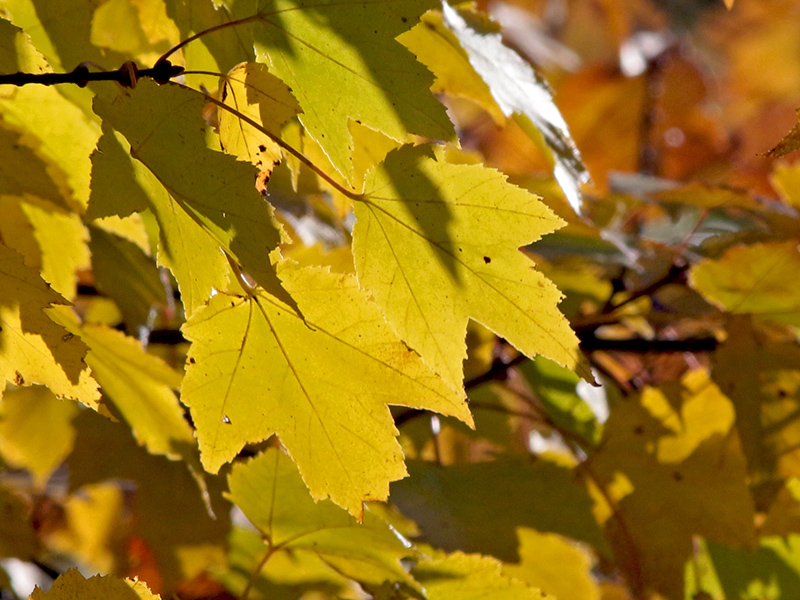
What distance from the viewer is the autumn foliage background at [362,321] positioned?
0.51 metres

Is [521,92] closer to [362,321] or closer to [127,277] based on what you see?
[362,321]

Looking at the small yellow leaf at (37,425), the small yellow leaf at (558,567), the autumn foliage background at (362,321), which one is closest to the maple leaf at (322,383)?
the autumn foliage background at (362,321)

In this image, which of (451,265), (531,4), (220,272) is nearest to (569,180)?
(451,265)

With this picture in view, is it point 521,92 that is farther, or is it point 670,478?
point 670,478

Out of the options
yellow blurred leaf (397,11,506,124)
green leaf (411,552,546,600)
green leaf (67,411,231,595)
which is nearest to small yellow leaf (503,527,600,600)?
green leaf (411,552,546,600)

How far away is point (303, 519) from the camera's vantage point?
0.66 metres

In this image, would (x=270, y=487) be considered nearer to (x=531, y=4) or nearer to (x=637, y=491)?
(x=637, y=491)

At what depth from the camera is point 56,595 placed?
0.48 metres

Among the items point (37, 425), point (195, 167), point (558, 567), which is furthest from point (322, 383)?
point (37, 425)

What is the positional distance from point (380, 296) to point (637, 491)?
19.6 inches

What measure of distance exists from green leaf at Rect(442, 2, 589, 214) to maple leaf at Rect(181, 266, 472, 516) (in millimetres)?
180

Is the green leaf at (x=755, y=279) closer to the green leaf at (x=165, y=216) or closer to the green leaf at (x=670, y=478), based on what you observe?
the green leaf at (x=670, y=478)

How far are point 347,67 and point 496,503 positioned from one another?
0.50 meters

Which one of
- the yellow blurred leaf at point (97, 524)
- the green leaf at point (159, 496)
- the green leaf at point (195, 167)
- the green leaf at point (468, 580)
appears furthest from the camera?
the yellow blurred leaf at point (97, 524)
